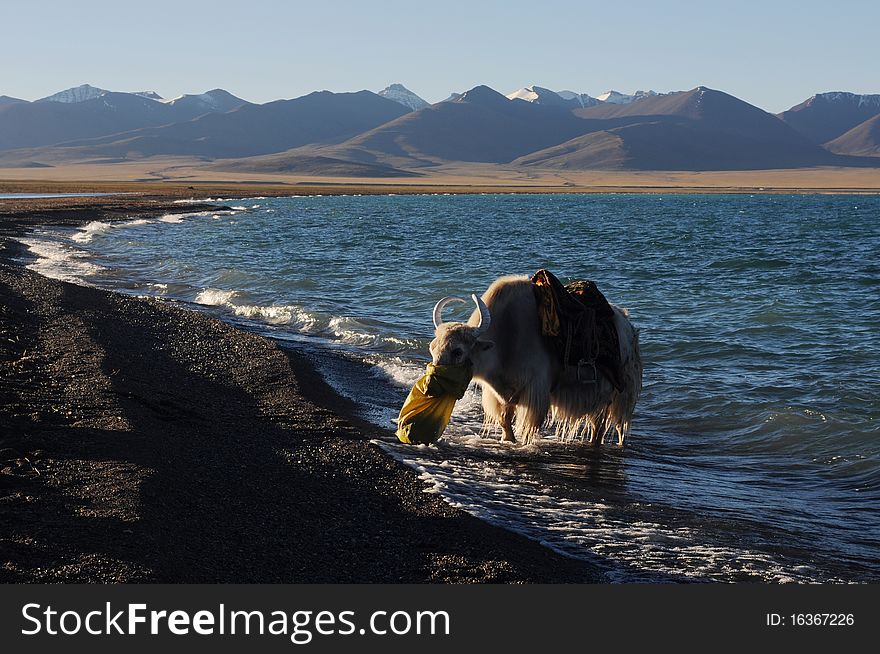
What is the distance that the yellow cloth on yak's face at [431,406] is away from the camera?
7.09 metres

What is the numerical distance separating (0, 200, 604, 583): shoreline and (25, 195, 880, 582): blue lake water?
59 centimetres

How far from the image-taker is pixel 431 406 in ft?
23.4

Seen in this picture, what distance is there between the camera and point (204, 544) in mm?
4781

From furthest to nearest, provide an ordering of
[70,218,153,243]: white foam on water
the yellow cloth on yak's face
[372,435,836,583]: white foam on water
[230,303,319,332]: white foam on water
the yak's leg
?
[70,218,153,243]: white foam on water, [230,303,319,332]: white foam on water, the yak's leg, the yellow cloth on yak's face, [372,435,836,583]: white foam on water

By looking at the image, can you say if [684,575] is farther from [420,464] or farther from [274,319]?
[274,319]

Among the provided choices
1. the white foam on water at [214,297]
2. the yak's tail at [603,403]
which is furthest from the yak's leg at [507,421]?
the white foam on water at [214,297]

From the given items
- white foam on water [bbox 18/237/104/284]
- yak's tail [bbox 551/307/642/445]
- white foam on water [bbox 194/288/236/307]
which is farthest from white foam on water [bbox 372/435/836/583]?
white foam on water [bbox 18/237/104/284]

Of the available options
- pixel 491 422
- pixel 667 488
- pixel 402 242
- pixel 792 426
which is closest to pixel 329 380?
pixel 491 422

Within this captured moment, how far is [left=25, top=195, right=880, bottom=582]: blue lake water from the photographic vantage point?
6121mm

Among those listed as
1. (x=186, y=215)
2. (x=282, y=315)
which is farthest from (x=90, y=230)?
(x=282, y=315)

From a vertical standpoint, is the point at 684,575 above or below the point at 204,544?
below

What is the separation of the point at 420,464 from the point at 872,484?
3.80 m

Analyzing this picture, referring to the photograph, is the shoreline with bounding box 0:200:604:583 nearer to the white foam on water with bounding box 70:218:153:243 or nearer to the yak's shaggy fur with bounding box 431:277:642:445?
the yak's shaggy fur with bounding box 431:277:642:445

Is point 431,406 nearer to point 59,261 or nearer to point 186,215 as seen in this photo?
point 59,261
